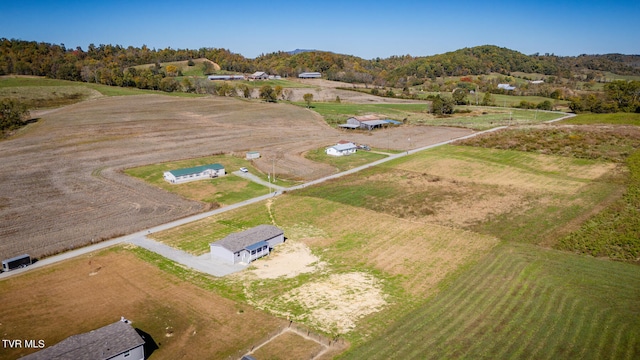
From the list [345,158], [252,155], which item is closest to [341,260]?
[345,158]

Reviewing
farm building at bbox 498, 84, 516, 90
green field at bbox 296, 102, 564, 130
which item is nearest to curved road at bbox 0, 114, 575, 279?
green field at bbox 296, 102, 564, 130

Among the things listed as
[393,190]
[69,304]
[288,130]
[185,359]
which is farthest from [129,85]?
[185,359]

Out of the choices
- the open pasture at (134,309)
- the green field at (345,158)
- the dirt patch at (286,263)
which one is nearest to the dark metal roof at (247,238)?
the dirt patch at (286,263)

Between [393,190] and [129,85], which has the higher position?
[129,85]

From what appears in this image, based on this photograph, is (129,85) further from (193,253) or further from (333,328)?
(333,328)

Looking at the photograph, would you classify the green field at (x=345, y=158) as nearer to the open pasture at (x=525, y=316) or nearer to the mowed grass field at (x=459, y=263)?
the mowed grass field at (x=459, y=263)

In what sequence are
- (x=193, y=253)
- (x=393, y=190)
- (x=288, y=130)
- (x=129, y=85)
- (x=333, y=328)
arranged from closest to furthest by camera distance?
1. (x=333, y=328)
2. (x=193, y=253)
3. (x=393, y=190)
4. (x=288, y=130)
5. (x=129, y=85)

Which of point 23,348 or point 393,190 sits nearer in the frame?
point 23,348
